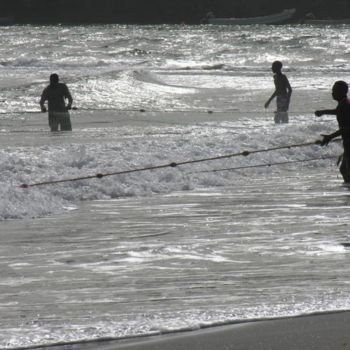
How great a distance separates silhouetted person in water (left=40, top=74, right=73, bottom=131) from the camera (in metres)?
21.1

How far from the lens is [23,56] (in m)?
58.3

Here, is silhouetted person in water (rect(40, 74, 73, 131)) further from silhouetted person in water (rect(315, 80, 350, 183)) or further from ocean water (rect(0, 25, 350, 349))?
silhouetted person in water (rect(315, 80, 350, 183))

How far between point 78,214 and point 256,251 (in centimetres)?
315

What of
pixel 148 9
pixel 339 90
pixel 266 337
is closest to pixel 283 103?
pixel 339 90

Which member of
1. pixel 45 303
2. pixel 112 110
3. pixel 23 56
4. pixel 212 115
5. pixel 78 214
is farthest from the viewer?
pixel 23 56

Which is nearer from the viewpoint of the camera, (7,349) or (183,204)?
(7,349)

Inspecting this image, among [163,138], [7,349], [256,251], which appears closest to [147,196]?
[256,251]

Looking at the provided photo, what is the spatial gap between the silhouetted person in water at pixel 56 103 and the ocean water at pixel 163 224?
0.35m

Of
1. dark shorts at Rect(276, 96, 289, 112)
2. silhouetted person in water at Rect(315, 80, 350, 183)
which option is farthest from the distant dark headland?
silhouetted person in water at Rect(315, 80, 350, 183)

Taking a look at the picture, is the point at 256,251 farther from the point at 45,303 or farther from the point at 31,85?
the point at 31,85

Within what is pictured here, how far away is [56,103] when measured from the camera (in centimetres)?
2122

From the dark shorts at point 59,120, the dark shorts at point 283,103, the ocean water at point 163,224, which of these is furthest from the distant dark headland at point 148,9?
the dark shorts at point 59,120

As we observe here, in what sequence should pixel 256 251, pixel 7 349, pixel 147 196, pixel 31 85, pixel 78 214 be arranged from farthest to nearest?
pixel 31 85
pixel 147 196
pixel 78 214
pixel 256 251
pixel 7 349

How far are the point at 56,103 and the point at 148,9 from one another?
94.4m
